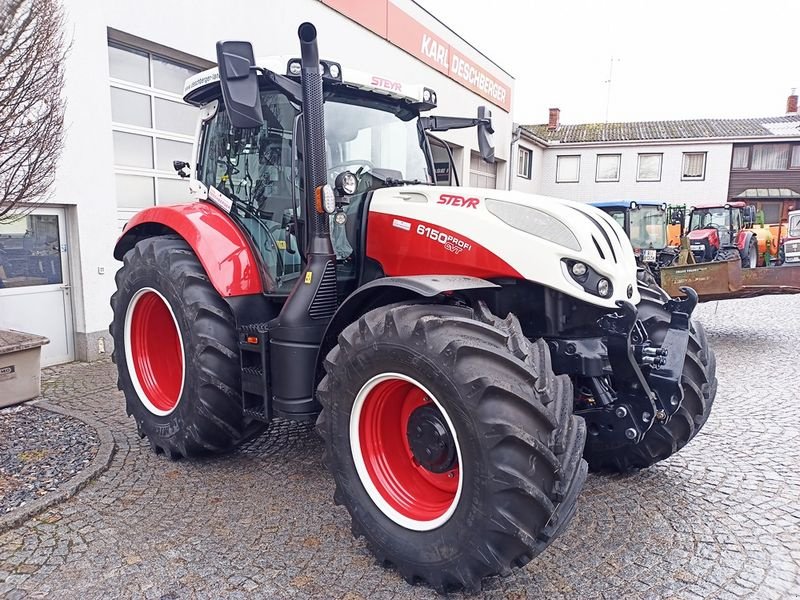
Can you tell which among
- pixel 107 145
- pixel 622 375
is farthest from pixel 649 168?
pixel 622 375

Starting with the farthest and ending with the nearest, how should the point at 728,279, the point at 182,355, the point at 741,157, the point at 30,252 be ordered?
the point at 741,157 < the point at 728,279 < the point at 30,252 < the point at 182,355

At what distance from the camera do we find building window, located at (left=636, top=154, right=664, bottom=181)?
26578mm

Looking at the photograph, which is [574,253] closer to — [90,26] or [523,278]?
[523,278]

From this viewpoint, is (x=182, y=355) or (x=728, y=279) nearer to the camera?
(x=182, y=355)

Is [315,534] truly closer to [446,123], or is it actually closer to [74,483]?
[74,483]

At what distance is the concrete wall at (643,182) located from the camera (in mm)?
26016

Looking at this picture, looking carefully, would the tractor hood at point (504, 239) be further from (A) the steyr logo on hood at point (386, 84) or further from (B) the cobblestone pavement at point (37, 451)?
(B) the cobblestone pavement at point (37, 451)

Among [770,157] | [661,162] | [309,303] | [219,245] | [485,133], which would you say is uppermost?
[770,157]

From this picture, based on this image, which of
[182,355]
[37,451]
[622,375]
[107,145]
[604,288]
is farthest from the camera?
[107,145]

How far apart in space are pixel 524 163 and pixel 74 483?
2322cm

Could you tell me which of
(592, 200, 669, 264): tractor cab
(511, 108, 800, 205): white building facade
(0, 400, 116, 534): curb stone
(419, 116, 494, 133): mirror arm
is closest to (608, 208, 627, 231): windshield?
(592, 200, 669, 264): tractor cab

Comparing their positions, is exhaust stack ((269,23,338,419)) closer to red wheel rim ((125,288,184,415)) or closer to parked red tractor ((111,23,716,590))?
parked red tractor ((111,23,716,590))

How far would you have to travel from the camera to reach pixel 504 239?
2.81 m

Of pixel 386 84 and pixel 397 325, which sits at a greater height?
pixel 386 84
